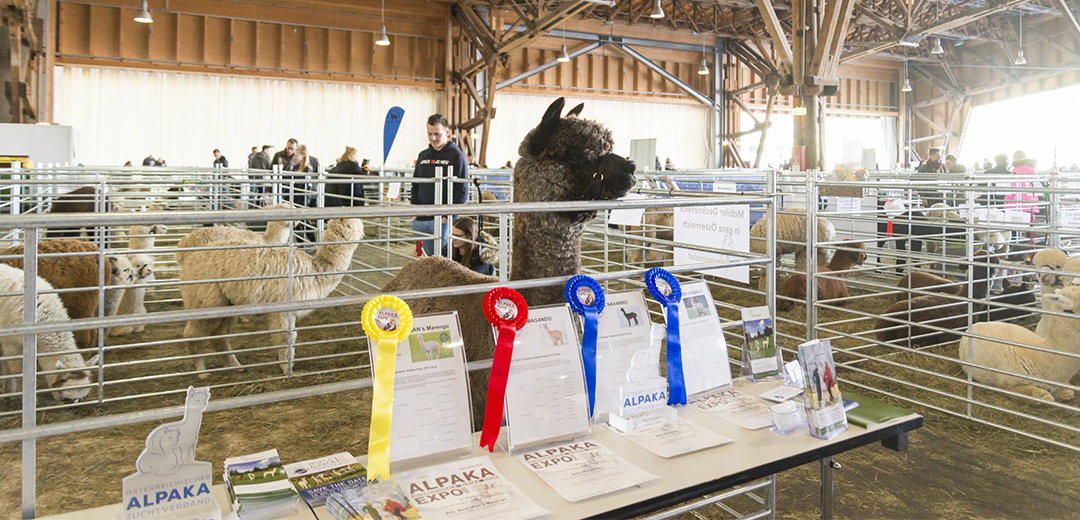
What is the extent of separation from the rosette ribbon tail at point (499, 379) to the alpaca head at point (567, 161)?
93 cm

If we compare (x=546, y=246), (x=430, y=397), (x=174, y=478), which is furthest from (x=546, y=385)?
(x=546, y=246)

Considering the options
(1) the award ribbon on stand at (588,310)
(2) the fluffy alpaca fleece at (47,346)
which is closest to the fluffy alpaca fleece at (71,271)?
(2) the fluffy alpaca fleece at (47,346)

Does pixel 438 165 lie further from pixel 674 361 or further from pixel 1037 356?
pixel 1037 356

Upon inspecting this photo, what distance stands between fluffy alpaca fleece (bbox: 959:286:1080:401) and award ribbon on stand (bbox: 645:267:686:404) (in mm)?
2950

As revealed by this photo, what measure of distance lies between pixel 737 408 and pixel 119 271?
4.81 m

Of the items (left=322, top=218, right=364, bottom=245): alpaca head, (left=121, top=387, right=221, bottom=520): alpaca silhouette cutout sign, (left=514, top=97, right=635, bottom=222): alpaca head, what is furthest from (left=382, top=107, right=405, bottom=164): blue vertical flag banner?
(left=121, top=387, right=221, bottom=520): alpaca silhouette cutout sign

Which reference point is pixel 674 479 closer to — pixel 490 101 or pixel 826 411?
pixel 826 411

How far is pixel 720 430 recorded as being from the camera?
1505mm

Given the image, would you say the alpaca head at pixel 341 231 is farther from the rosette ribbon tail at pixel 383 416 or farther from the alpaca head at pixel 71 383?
the rosette ribbon tail at pixel 383 416

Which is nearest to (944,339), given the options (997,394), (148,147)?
(997,394)

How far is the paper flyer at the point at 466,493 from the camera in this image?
3.68 feet

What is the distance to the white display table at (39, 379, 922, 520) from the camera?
1.16 metres

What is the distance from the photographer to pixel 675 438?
1438mm

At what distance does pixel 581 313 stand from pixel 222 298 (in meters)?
3.81
